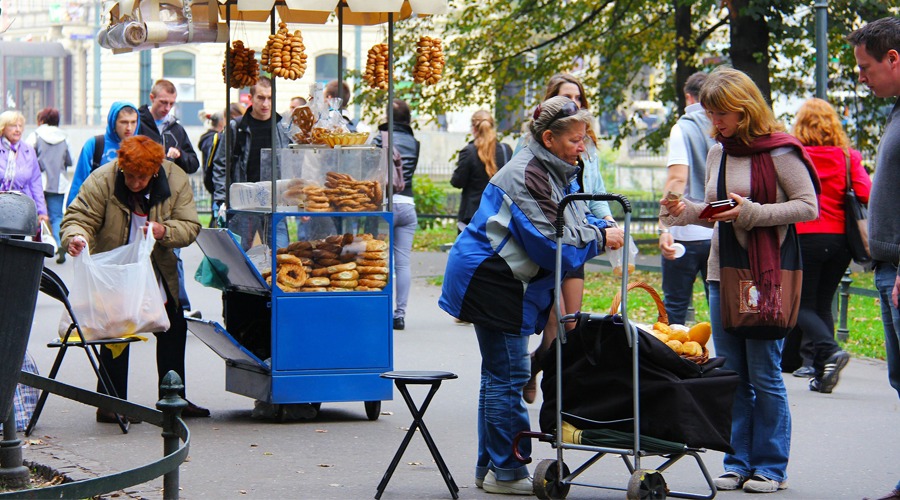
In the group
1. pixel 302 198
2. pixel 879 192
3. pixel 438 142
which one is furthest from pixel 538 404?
pixel 438 142

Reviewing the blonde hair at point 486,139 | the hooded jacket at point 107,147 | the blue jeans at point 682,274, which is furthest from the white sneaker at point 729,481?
the blonde hair at point 486,139

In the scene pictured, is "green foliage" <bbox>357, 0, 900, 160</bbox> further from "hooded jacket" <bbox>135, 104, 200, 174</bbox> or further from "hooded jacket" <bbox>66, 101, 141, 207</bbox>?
"hooded jacket" <bbox>66, 101, 141, 207</bbox>

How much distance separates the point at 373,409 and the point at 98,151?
11.0 ft

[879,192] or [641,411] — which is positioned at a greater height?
[879,192]

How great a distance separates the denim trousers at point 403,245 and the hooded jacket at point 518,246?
5655mm

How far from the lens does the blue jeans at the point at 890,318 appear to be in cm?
554

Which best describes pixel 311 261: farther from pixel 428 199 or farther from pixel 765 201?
pixel 428 199

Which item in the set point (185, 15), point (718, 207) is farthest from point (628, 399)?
point (185, 15)

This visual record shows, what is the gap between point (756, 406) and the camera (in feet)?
19.2

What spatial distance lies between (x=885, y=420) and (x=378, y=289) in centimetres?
313

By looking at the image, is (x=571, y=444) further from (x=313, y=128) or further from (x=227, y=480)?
(x=313, y=128)

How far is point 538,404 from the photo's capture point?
8.15 metres

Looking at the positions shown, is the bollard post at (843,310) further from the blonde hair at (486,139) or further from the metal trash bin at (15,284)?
the metal trash bin at (15,284)

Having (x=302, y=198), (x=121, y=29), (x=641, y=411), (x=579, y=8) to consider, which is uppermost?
(x=579, y=8)
